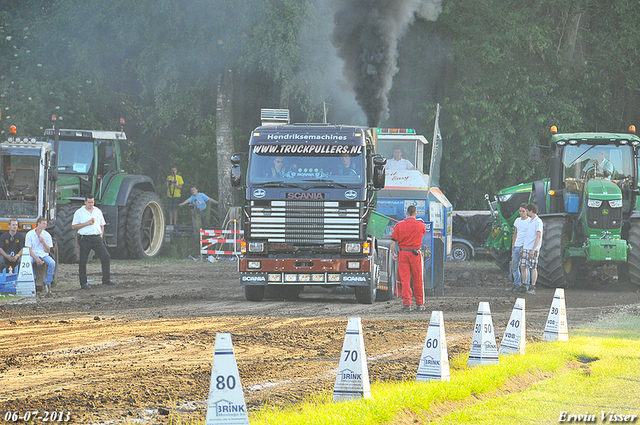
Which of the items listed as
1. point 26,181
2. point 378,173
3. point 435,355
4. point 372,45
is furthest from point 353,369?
point 372,45

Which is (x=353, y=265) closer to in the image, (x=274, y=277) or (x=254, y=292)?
(x=274, y=277)

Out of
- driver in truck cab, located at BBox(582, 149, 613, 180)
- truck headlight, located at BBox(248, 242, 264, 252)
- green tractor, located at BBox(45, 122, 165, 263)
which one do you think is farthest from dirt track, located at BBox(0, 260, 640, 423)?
green tractor, located at BBox(45, 122, 165, 263)

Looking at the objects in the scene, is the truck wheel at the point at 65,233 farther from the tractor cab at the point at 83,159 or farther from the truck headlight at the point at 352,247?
the truck headlight at the point at 352,247

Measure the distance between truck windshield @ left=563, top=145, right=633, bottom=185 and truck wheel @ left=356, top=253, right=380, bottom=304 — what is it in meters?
6.54

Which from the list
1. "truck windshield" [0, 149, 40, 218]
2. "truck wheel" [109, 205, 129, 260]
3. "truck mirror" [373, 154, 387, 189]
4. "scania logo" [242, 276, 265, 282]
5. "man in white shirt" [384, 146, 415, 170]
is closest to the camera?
"scania logo" [242, 276, 265, 282]

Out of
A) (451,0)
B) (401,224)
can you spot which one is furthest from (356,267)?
(451,0)

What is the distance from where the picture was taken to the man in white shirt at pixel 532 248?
1808 cm

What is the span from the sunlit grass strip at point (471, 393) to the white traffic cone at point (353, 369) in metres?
0.09

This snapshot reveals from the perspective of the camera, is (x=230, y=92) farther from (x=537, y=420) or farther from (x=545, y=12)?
(x=537, y=420)

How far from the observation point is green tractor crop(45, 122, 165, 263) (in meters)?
23.7

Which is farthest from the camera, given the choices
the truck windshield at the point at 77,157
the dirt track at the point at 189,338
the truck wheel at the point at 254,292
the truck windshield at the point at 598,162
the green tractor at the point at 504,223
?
the truck windshield at the point at 77,157

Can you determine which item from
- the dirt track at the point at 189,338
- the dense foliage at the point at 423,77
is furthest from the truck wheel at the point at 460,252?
the dirt track at the point at 189,338

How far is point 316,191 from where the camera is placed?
49.6ft

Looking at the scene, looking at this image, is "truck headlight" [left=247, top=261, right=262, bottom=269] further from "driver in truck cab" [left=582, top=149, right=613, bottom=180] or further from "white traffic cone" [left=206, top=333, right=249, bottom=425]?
"white traffic cone" [left=206, top=333, right=249, bottom=425]
